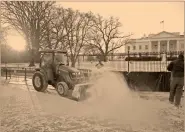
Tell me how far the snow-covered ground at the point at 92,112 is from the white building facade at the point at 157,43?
336 millimetres

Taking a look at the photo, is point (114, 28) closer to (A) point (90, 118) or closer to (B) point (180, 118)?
(A) point (90, 118)

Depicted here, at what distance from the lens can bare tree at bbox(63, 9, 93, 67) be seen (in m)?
2.16

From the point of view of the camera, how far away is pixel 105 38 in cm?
211

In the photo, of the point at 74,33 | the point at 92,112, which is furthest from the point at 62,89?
the point at 74,33

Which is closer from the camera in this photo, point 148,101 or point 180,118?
point 180,118

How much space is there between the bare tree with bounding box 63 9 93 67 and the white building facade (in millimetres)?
388

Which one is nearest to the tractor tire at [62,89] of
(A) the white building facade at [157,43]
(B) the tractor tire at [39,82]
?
(B) the tractor tire at [39,82]

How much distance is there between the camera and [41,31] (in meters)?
2.10

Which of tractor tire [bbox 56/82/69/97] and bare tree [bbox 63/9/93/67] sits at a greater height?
bare tree [bbox 63/9/93/67]

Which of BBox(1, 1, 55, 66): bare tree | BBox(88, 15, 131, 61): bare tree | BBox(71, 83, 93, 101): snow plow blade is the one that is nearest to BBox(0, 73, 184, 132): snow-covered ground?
BBox(71, 83, 93, 101): snow plow blade

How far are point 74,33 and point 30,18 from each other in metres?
0.39

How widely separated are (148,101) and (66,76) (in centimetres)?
82

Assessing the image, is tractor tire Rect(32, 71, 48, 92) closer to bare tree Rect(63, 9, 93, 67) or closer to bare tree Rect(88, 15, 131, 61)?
bare tree Rect(63, 9, 93, 67)

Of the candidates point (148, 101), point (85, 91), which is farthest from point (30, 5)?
point (148, 101)
